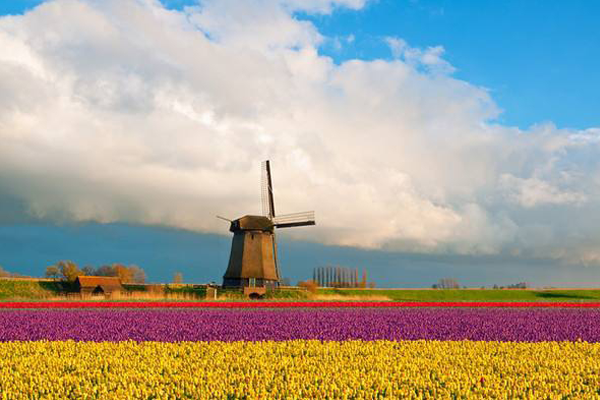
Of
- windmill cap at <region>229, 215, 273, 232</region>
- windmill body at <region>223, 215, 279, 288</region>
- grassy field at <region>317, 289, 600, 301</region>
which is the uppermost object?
windmill cap at <region>229, 215, 273, 232</region>

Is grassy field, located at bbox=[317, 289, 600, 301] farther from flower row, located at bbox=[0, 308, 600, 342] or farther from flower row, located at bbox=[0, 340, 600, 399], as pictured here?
flower row, located at bbox=[0, 340, 600, 399]

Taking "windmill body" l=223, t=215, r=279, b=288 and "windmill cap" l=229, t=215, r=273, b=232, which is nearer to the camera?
"windmill body" l=223, t=215, r=279, b=288

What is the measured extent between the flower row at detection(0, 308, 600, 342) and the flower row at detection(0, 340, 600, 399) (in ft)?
6.63

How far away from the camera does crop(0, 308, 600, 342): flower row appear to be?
628 inches

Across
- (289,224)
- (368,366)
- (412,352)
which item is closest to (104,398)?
(368,366)

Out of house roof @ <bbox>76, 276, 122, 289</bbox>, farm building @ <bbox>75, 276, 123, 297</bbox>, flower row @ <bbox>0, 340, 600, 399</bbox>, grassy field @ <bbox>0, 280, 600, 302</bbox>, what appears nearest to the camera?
flower row @ <bbox>0, 340, 600, 399</bbox>

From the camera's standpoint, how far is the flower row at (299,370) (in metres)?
8.81

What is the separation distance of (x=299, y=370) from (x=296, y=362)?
0.66 meters

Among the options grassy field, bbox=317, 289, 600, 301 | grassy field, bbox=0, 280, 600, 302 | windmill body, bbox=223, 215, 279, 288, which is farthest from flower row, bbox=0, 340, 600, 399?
grassy field, bbox=317, 289, 600, 301

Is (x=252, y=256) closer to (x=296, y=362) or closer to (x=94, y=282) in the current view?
(x=94, y=282)

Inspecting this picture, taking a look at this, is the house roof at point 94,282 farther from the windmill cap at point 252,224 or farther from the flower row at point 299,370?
the flower row at point 299,370

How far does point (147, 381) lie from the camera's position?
945 cm

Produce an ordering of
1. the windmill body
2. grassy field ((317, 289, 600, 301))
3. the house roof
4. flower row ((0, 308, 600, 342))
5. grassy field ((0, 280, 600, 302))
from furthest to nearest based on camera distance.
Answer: grassy field ((317, 289, 600, 301))
the house roof
the windmill body
grassy field ((0, 280, 600, 302))
flower row ((0, 308, 600, 342))

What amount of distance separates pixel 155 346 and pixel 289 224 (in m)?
42.4
